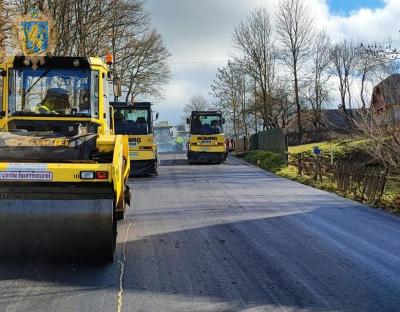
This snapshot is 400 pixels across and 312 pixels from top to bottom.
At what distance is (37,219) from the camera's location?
6688mm

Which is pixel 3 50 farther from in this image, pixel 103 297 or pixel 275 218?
pixel 103 297

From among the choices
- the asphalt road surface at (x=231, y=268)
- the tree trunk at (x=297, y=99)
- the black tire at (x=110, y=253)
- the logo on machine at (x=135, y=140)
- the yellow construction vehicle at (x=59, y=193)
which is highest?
the tree trunk at (x=297, y=99)

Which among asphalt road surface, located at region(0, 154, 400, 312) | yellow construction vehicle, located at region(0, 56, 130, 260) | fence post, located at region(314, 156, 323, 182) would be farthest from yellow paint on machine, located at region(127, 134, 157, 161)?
yellow construction vehicle, located at region(0, 56, 130, 260)

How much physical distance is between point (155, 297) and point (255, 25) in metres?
45.2

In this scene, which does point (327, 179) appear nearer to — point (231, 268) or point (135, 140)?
point (135, 140)

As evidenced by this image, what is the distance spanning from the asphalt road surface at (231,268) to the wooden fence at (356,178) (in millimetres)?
2492

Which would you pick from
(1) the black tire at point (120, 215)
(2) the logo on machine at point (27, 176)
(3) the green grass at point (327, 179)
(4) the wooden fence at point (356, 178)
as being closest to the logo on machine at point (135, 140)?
(3) the green grass at point (327, 179)

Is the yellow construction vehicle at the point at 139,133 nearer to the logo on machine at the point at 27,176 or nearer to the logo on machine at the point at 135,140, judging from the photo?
the logo on machine at the point at 135,140

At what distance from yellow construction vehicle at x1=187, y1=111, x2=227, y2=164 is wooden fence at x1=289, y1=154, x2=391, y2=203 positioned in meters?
9.35

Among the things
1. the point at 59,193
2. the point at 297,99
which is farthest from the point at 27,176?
the point at 297,99

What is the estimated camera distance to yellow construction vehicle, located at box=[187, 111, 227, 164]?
30641 mm

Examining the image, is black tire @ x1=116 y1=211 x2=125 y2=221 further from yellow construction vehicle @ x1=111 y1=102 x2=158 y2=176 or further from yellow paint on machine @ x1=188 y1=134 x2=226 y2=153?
yellow paint on machine @ x1=188 y1=134 x2=226 y2=153

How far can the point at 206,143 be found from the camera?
30.7 meters

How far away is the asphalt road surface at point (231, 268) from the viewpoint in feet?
19.3
